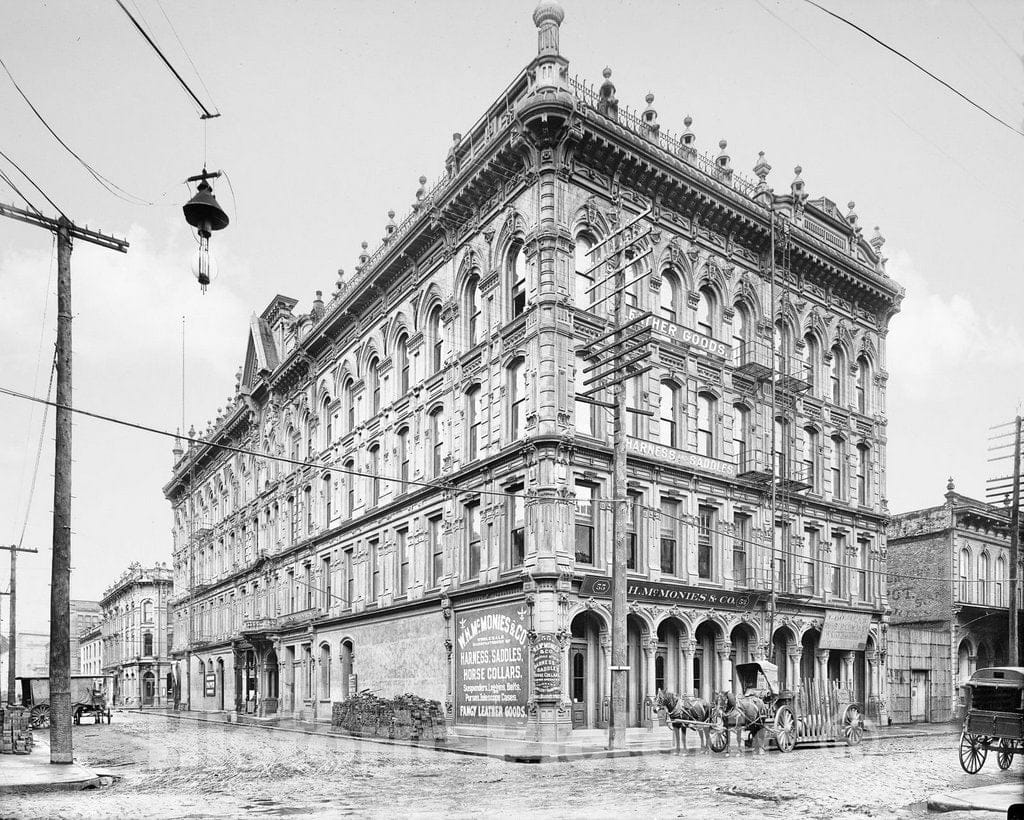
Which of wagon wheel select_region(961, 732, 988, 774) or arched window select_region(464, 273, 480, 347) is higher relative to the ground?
arched window select_region(464, 273, 480, 347)

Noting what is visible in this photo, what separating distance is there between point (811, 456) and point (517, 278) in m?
13.9

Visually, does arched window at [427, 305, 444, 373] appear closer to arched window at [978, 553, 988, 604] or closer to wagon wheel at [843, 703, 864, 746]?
wagon wheel at [843, 703, 864, 746]

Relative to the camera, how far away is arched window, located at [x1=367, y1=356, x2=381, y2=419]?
40.9 meters

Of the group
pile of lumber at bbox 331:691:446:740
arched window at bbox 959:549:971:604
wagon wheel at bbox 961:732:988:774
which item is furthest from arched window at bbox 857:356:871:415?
wagon wheel at bbox 961:732:988:774

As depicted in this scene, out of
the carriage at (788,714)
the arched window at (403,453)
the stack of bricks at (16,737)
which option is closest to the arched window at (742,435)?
the carriage at (788,714)

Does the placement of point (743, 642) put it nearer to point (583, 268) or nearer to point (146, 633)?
point (583, 268)

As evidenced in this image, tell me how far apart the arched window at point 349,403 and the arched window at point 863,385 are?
2097cm

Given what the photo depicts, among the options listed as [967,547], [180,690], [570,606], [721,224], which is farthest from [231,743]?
[180,690]

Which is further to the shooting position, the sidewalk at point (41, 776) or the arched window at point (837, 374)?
the arched window at point (837, 374)

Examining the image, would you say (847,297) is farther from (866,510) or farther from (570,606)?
(570,606)

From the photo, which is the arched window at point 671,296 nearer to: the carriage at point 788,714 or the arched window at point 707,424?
the arched window at point 707,424

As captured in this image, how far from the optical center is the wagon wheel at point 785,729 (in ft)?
75.8

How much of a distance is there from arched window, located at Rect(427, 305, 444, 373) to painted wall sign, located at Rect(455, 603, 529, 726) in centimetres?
916

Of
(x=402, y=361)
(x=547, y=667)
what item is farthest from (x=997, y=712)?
(x=402, y=361)
